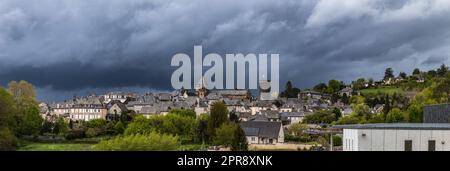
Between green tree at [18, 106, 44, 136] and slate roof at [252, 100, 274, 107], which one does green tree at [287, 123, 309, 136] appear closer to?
green tree at [18, 106, 44, 136]

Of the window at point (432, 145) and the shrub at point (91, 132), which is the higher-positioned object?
the window at point (432, 145)

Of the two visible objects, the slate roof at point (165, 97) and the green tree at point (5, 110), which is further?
the slate roof at point (165, 97)

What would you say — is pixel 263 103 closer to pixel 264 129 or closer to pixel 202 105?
pixel 202 105

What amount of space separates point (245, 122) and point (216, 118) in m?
5.62

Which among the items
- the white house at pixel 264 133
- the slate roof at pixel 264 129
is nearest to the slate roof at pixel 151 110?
the slate roof at pixel 264 129

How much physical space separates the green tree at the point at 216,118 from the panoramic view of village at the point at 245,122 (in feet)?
0.32

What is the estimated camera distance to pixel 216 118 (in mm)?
56750

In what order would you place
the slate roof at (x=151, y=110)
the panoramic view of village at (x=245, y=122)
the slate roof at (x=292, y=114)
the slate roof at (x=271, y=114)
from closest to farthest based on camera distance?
the panoramic view of village at (x=245, y=122), the slate roof at (x=292, y=114), the slate roof at (x=271, y=114), the slate roof at (x=151, y=110)

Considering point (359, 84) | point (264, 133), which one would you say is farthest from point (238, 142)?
point (359, 84)

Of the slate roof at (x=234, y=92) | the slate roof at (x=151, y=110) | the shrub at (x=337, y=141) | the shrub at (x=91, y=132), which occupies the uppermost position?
the slate roof at (x=234, y=92)

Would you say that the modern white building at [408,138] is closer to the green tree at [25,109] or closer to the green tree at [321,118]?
the green tree at [25,109]

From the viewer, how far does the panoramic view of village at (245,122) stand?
21.7 m
